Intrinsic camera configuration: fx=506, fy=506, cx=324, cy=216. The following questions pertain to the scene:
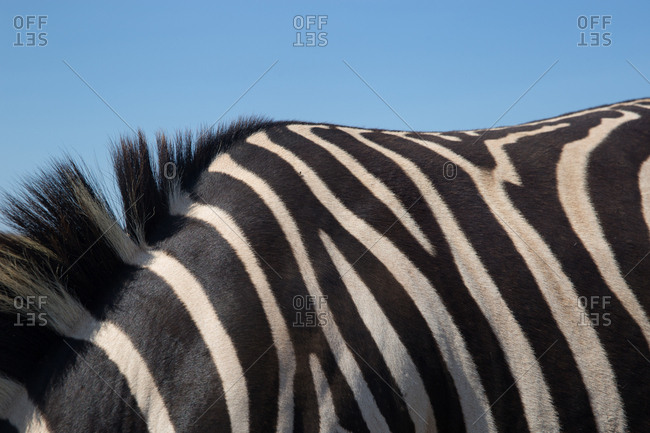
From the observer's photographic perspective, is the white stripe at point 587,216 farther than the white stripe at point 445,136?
No

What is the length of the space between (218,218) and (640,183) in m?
2.29

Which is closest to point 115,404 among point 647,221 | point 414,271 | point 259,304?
point 259,304

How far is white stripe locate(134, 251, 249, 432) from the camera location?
225cm

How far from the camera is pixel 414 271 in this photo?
100 inches

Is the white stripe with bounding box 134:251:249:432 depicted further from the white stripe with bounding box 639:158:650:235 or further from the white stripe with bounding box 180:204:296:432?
the white stripe with bounding box 639:158:650:235

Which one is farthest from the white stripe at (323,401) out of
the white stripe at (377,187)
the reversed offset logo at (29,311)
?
the reversed offset logo at (29,311)

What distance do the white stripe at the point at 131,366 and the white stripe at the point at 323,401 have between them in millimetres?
657

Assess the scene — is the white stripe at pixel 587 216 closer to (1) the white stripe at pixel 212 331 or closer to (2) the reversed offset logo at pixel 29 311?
(1) the white stripe at pixel 212 331

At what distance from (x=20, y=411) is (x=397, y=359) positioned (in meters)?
1.84

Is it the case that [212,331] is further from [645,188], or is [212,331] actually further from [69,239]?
[645,188]

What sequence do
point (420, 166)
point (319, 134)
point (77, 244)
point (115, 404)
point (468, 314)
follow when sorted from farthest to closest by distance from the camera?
point (319, 134) < point (420, 166) < point (77, 244) < point (468, 314) < point (115, 404)

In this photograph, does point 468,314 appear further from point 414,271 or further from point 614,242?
point 614,242

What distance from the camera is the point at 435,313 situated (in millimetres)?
2473

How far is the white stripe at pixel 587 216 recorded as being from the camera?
2516 mm
